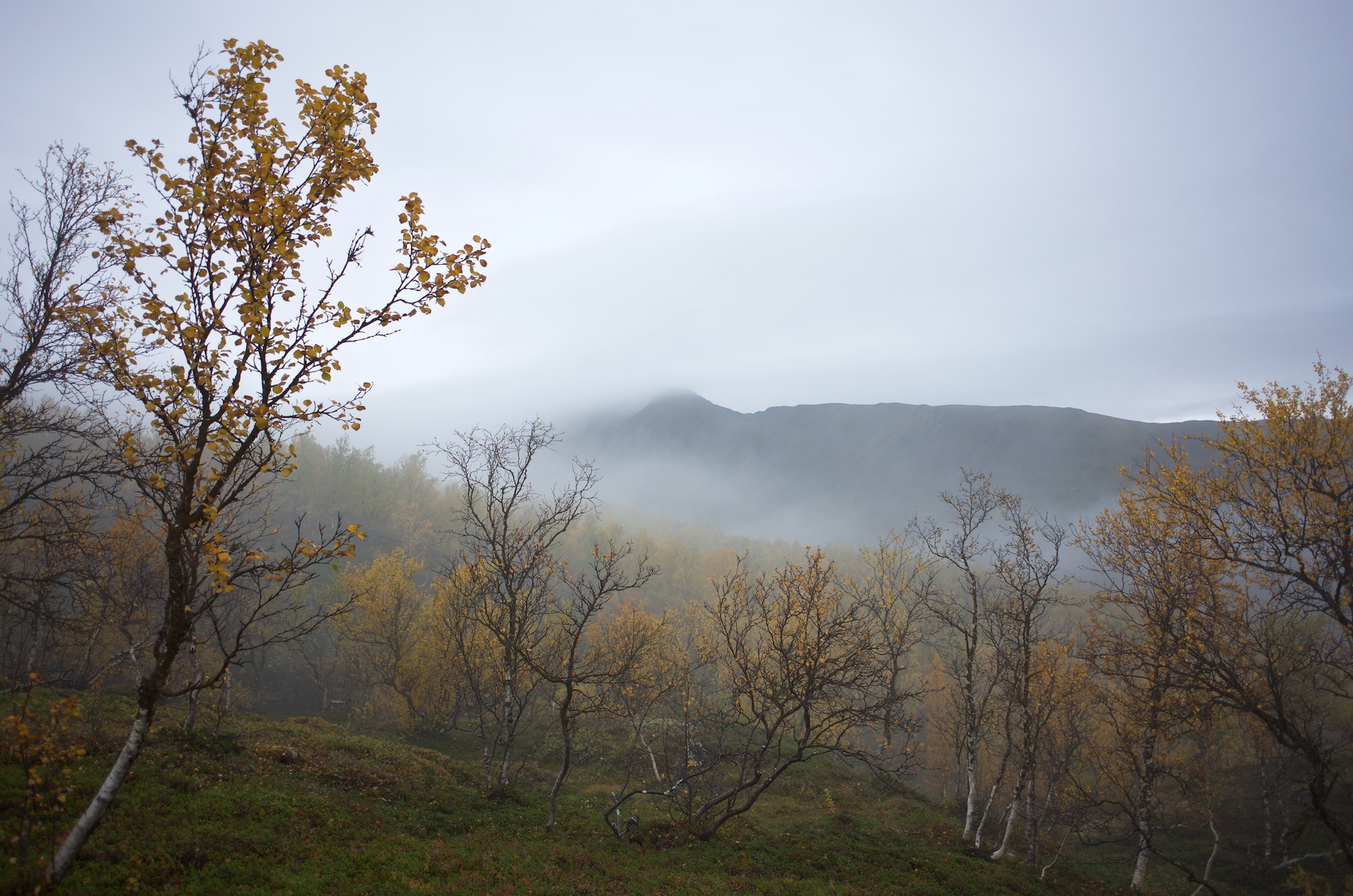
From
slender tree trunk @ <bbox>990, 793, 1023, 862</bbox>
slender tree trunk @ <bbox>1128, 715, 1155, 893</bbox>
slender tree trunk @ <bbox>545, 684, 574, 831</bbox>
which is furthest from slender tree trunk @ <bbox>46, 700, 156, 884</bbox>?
slender tree trunk @ <bbox>1128, 715, 1155, 893</bbox>

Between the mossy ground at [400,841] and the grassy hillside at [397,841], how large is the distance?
51 mm

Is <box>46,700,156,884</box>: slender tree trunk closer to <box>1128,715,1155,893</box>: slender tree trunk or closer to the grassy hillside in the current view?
the grassy hillside

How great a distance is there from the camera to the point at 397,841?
1222 centimetres

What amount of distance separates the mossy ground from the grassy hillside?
0.17 feet

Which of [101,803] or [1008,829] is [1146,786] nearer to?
[1008,829]

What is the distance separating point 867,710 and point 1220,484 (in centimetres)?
995

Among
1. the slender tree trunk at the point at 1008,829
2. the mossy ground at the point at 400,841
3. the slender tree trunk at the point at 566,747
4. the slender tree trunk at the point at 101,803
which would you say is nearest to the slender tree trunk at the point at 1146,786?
the mossy ground at the point at 400,841

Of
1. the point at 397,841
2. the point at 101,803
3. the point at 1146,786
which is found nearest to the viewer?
the point at 101,803

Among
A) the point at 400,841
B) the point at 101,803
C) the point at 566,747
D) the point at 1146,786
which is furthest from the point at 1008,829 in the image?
the point at 101,803

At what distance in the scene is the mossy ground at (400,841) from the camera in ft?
30.1

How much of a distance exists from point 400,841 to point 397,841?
0.19 feet

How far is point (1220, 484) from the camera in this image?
1291 centimetres

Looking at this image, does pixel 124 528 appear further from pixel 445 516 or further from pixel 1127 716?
pixel 445 516

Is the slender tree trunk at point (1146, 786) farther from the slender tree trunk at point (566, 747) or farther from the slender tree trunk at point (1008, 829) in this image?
the slender tree trunk at point (566, 747)
